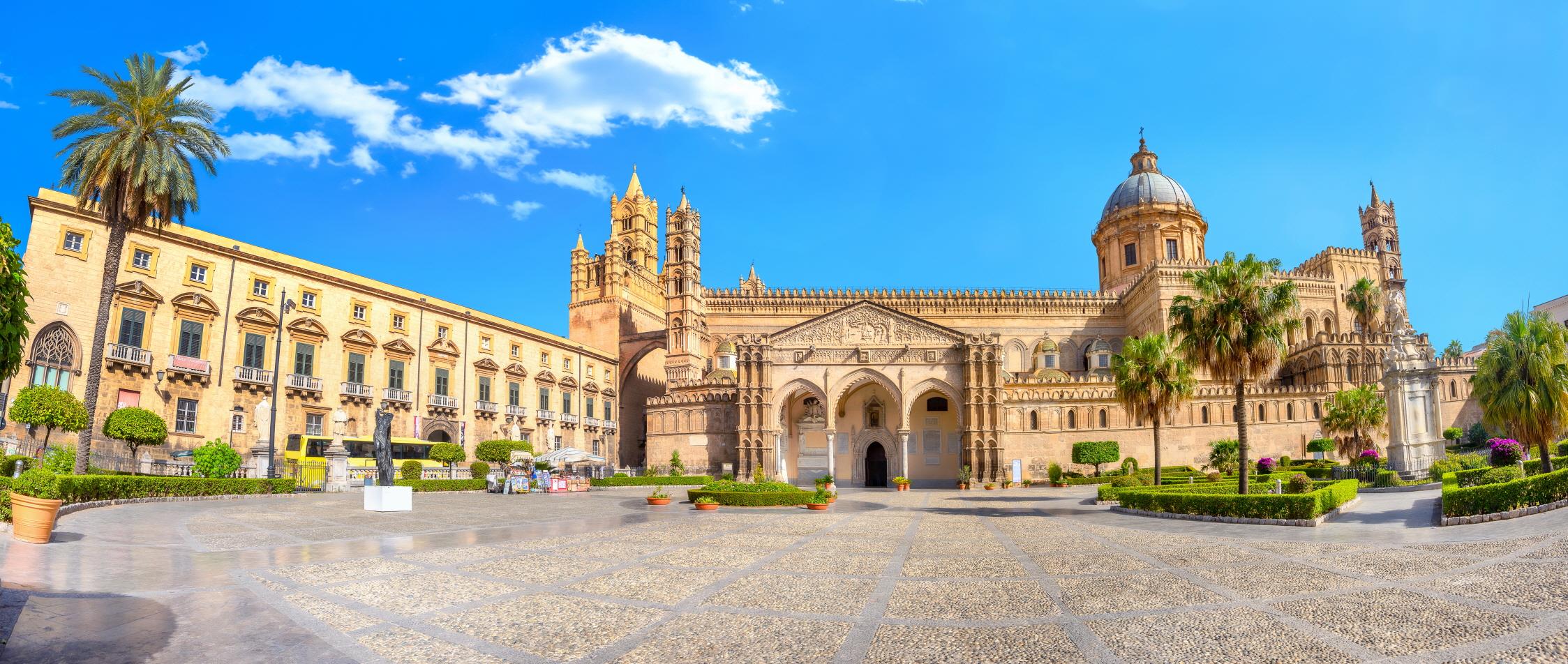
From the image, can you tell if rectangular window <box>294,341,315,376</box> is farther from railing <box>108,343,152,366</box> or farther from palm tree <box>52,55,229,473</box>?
palm tree <box>52,55,229,473</box>

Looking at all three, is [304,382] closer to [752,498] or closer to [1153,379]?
[752,498]

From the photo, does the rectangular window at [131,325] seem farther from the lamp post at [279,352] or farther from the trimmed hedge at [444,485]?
the trimmed hedge at [444,485]

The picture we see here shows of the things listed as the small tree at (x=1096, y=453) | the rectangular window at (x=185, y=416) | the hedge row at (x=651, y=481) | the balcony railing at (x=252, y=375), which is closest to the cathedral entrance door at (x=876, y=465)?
the hedge row at (x=651, y=481)

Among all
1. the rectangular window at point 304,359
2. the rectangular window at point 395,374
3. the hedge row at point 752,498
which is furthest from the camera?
the rectangular window at point 395,374

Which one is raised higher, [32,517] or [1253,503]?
[32,517]

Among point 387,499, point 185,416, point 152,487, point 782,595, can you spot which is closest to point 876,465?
point 387,499

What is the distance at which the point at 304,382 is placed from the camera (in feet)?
129

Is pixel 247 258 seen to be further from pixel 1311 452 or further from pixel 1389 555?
pixel 1311 452

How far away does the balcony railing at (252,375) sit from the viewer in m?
36.6

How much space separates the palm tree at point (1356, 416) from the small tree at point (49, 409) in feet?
165

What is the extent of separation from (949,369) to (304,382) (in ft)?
115

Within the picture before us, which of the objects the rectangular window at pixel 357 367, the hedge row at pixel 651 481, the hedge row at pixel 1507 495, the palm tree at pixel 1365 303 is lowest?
the hedge row at pixel 651 481

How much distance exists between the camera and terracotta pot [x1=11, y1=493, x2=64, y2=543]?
1216cm

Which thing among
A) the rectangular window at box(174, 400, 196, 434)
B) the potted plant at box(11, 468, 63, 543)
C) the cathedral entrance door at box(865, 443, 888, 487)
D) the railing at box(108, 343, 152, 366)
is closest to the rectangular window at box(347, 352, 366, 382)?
the rectangular window at box(174, 400, 196, 434)
